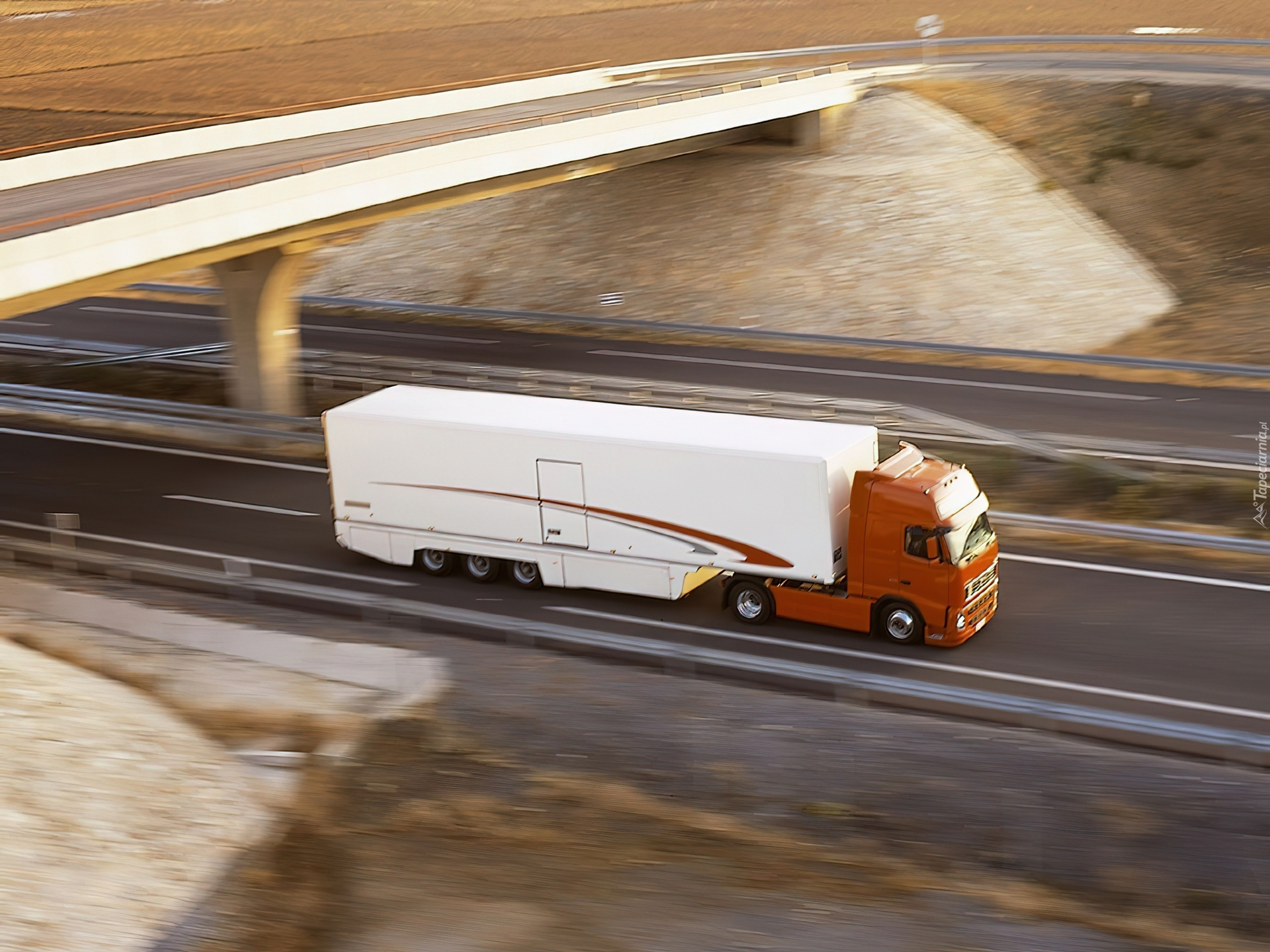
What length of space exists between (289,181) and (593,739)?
1541 centimetres

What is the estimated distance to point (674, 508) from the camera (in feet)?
59.7

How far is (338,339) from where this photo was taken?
3866cm

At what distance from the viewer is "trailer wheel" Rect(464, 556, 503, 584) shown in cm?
2016

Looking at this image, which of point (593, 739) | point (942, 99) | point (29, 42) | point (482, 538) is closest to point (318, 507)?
point (482, 538)

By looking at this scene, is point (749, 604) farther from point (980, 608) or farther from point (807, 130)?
point (807, 130)

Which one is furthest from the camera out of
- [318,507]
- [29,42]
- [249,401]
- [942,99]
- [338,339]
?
[29,42]

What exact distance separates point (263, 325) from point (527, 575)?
12.0m

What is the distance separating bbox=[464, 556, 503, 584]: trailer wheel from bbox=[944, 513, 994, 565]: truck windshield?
22.9 ft

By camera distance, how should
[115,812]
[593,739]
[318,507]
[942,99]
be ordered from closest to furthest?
[115,812], [593,739], [318,507], [942,99]

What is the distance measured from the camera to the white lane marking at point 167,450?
2639cm

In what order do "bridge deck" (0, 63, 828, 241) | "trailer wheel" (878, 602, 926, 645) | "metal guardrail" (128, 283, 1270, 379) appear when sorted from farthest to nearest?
"metal guardrail" (128, 283, 1270, 379), "bridge deck" (0, 63, 828, 241), "trailer wheel" (878, 602, 926, 645)

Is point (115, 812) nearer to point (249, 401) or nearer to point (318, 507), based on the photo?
point (318, 507)

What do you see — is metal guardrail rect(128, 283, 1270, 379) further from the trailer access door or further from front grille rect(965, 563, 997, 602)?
front grille rect(965, 563, 997, 602)

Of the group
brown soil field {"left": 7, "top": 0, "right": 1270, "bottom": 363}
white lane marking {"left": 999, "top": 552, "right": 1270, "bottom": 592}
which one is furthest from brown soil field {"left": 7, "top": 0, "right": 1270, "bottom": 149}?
white lane marking {"left": 999, "top": 552, "right": 1270, "bottom": 592}
